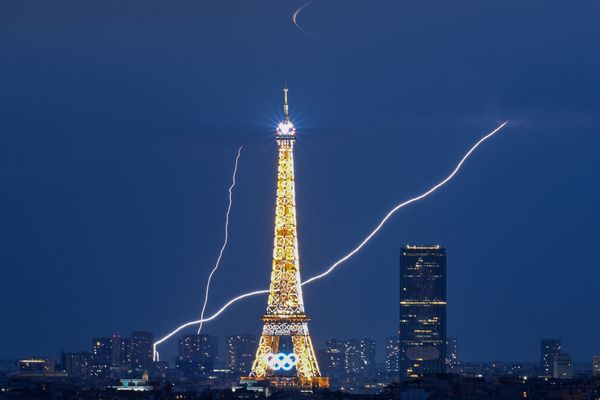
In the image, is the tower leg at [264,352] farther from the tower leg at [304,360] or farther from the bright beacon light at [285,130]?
the bright beacon light at [285,130]

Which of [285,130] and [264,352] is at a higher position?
[285,130]

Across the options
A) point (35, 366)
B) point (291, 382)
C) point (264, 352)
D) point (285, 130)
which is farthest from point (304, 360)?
point (35, 366)

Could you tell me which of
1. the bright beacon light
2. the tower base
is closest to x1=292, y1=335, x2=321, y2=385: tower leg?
the tower base

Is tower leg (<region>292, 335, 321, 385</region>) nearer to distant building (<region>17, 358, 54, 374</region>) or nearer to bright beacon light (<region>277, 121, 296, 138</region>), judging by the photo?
bright beacon light (<region>277, 121, 296, 138</region>)

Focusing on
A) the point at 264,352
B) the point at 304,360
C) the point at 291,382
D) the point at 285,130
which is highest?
the point at 285,130

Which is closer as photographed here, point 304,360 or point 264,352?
point 304,360

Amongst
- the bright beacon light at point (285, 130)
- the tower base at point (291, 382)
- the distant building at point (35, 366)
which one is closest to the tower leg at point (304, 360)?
the tower base at point (291, 382)

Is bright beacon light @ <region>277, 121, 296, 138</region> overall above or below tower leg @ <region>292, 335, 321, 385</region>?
above

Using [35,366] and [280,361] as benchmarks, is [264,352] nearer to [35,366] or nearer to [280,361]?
[280,361]

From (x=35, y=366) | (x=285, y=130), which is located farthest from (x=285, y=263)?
(x=35, y=366)
